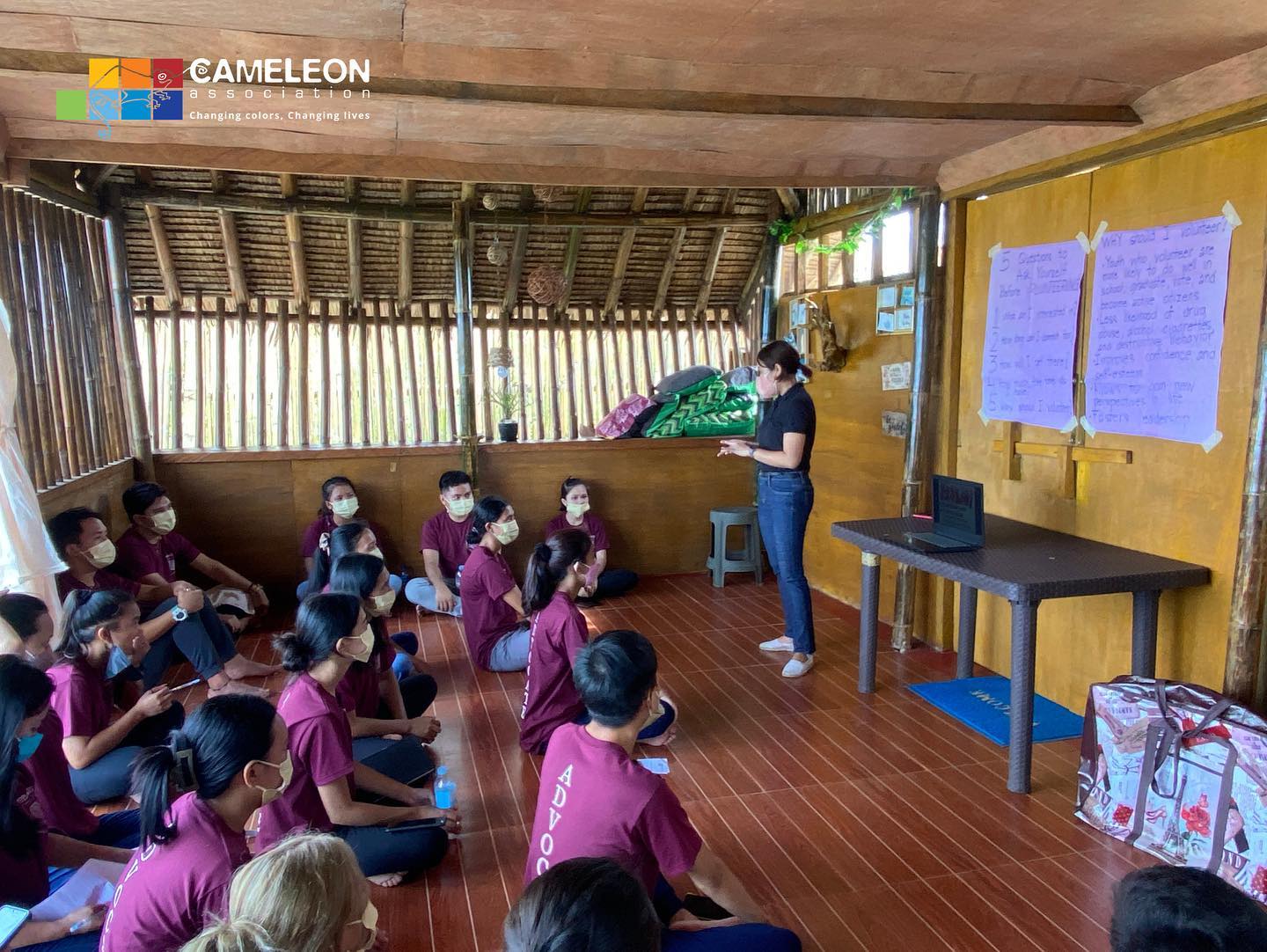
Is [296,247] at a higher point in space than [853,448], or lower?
higher

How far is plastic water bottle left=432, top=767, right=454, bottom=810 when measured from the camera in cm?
317

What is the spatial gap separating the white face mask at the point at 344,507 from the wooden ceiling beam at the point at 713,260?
10.8 feet

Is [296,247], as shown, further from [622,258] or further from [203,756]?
[203,756]

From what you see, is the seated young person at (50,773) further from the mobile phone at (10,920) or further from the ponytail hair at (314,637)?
the ponytail hair at (314,637)

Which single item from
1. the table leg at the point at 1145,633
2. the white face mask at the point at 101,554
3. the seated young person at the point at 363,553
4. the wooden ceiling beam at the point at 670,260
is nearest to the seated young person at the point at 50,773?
the white face mask at the point at 101,554

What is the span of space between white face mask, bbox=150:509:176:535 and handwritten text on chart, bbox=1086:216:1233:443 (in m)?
4.44

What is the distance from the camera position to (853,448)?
5461 millimetres

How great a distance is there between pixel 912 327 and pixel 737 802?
2739mm

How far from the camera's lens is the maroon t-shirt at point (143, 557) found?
4445mm

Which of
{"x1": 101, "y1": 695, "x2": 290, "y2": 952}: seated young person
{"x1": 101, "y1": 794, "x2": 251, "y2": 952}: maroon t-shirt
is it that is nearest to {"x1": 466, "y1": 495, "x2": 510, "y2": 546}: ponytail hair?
{"x1": 101, "y1": 695, "x2": 290, "y2": 952}: seated young person

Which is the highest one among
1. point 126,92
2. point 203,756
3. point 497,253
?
point 126,92

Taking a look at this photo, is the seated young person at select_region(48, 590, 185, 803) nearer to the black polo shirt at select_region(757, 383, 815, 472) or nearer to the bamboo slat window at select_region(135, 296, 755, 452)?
the black polo shirt at select_region(757, 383, 815, 472)

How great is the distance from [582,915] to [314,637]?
1.63 meters

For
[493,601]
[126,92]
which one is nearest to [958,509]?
[493,601]
